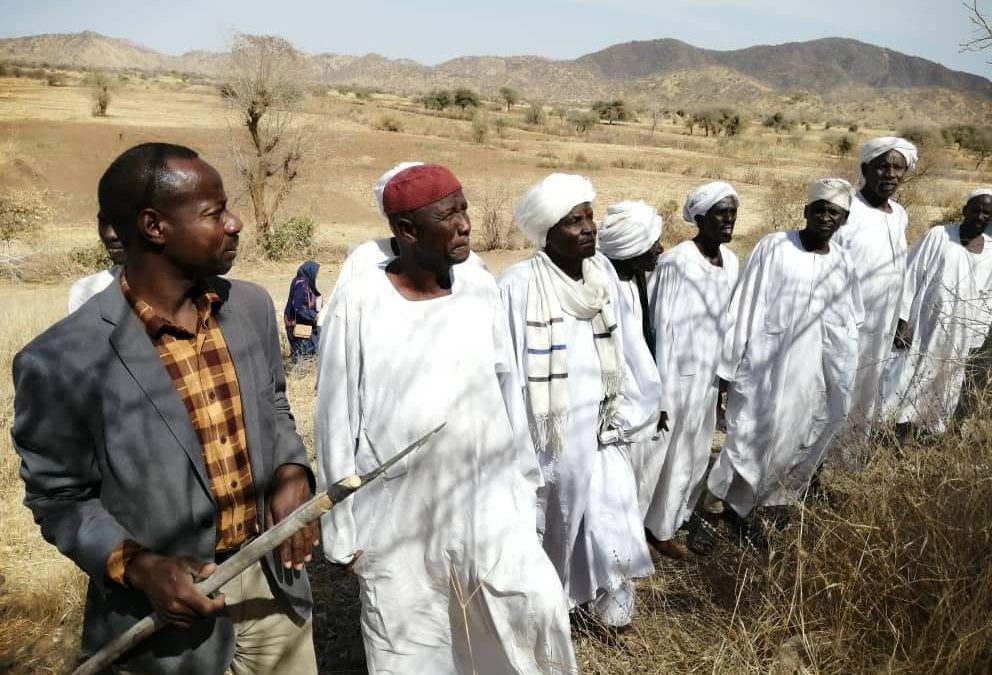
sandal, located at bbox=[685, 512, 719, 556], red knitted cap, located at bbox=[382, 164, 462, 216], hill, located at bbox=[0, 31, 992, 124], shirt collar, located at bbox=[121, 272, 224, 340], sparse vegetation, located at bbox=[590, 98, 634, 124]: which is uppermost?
hill, located at bbox=[0, 31, 992, 124]

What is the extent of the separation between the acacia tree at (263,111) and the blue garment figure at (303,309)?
863 centimetres

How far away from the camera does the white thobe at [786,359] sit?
4.32 metres

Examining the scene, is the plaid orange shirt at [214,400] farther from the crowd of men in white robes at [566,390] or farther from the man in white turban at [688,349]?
the man in white turban at [688,349]

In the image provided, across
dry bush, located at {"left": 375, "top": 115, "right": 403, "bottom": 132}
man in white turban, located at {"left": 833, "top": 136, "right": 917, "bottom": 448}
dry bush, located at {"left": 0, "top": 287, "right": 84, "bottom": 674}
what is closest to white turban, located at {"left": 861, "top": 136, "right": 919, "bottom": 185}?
man in white turban, located at {"left": 833, "top": 136, "right": 917, "bottom": 448}

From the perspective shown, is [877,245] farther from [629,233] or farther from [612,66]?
[612,66]

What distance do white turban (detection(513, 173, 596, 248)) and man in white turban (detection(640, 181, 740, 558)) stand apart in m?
1.18

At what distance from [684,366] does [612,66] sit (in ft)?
503

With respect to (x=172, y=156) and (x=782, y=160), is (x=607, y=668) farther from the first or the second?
(x=782, y=160)

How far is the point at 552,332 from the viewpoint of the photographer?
3082 mm

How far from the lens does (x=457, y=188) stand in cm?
252

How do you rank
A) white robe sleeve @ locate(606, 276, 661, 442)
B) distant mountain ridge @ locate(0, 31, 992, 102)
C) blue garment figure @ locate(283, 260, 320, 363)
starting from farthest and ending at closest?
distant mountain ridge @ locate(0, 31, 992, 102) → blue garment figure @ locate(283, 260, 320, 363) → white robe sleeve @ locate(606, 276, 661, 442)

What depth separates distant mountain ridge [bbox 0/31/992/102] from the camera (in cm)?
11919

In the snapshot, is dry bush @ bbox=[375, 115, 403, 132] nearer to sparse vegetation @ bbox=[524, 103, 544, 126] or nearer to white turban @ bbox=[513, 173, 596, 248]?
sparse vegetation @ bbox=[524, 103, 544, 126]

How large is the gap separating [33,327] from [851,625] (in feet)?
25.5
